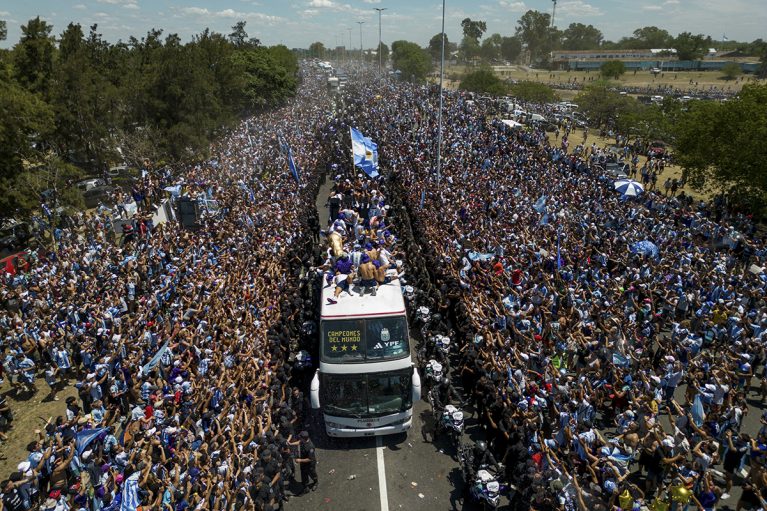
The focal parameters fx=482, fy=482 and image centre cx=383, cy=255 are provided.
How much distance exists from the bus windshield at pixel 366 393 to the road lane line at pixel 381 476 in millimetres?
987

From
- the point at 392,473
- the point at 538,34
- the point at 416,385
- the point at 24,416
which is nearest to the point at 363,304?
the point at 416,385

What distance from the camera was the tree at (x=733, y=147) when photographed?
858 inches

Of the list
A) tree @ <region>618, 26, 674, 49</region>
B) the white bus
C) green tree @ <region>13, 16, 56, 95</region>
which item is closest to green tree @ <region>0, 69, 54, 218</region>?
green tree @ <region>13, 16, 56, 95</region>

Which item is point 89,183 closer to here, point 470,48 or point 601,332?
point 601,332

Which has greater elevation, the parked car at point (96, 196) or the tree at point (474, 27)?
the tree at point (474, 27)

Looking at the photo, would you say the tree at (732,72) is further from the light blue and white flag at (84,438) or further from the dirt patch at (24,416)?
the light blue and white flag at (84,438)

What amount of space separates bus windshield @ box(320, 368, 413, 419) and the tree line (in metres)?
19.3

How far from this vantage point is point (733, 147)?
75.4ft

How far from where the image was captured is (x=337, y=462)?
9703mm

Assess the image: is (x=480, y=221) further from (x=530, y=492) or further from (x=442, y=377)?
(x=530, y=492)

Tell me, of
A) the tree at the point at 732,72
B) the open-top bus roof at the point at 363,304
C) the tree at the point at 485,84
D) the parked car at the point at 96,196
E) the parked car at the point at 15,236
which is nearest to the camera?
the open-top bus roof at the point at 363,304

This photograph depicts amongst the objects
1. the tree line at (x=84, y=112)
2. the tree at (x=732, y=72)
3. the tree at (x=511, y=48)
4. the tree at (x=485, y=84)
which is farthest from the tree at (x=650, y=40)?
the tree line at (x=84, y=112)

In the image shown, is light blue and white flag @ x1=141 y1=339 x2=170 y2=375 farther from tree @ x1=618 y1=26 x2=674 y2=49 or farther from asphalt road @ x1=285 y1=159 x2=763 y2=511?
tree @ x1=618 y1=26 x2=674 y2=49

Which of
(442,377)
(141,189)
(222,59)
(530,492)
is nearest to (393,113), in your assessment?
(222,59)
